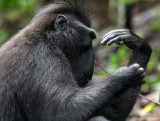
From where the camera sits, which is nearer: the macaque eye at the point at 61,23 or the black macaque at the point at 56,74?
the black macaque at the point at 56,74

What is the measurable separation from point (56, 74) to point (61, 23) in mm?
913

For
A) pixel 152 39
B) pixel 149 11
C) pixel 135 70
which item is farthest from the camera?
pixel 149 11

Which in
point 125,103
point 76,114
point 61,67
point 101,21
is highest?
point 61,67

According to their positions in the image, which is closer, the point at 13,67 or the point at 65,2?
the point at 13,67

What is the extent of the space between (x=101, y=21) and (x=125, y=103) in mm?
11091

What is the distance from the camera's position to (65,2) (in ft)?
23.2

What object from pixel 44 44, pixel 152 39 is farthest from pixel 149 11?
pixel 44 44

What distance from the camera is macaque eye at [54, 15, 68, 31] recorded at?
21.4 ft

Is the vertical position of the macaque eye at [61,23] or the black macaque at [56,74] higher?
the macaque eye at [61,23]

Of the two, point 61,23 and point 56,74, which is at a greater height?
point 61,23

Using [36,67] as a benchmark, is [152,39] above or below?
below

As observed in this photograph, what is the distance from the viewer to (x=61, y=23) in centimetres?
654

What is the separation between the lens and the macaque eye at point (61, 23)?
6508 millimetres

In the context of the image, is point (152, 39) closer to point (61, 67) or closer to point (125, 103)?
point (125, 103)
